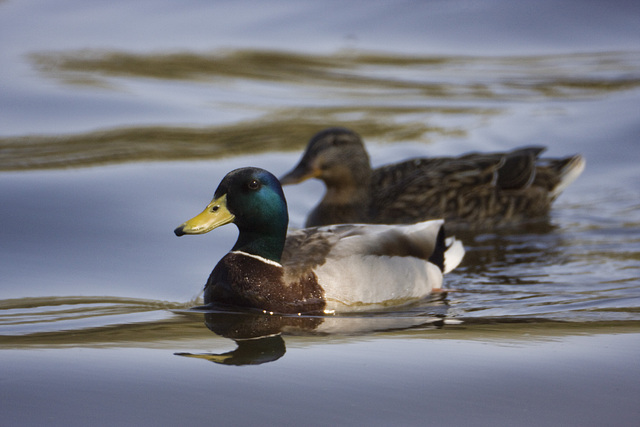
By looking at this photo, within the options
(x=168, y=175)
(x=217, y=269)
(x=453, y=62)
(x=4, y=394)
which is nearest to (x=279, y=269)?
(x=217, y=269)

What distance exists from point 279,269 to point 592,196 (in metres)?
4.15

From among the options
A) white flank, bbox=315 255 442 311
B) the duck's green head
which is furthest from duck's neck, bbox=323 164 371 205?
the duck's green head

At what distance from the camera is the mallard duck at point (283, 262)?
584cm

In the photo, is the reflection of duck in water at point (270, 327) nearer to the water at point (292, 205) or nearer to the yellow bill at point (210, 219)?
the water at point (292, 205)

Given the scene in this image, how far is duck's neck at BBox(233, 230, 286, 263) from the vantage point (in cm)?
597

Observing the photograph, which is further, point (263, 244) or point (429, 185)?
point (429, 185)

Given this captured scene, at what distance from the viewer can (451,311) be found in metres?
5.93

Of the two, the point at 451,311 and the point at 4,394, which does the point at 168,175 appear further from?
the point at 4,394

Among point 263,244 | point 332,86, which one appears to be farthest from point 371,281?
point 332,86

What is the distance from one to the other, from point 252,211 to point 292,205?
3.23 metres

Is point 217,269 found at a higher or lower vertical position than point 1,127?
lower

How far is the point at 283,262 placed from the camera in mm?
6027

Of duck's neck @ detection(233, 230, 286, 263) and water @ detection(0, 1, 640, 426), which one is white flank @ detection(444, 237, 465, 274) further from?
duck's neck @ detection(233, 230, 286, 263)

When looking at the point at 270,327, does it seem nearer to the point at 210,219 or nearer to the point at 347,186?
the point at 210,219
